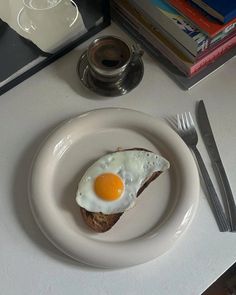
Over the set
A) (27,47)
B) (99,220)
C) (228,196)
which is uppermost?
(27,47)

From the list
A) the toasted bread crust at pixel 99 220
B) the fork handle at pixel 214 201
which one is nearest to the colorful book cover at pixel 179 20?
the fork handle at pixel 214 201

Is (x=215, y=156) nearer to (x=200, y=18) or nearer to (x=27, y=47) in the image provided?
A: (x=200, y=18)

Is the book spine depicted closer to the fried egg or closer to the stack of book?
the stack of book

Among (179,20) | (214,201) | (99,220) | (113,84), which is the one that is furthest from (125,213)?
(179,20)

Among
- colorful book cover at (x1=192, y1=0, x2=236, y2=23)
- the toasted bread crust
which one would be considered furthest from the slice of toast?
colorful book cover at (x1=192, y1=0, x2=236, y2=23)

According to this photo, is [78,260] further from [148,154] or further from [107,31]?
[107,31]

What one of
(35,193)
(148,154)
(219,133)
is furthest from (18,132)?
(219,133)
